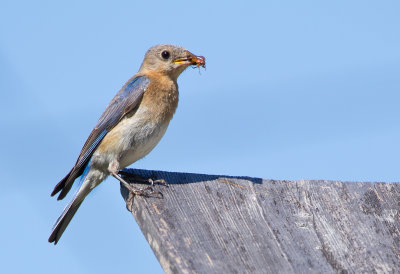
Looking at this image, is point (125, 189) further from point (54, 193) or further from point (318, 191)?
point (318, 191)

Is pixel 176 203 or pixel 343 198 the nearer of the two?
pixel 176 203

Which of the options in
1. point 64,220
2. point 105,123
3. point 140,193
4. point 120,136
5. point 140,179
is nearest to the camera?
point 140,193

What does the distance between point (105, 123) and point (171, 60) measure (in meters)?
0.94

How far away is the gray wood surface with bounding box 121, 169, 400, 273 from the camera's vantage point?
3400 mm

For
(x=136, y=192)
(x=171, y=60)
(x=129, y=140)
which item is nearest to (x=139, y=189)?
(x=136, y=192)

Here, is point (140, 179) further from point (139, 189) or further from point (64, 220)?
point (64, 220)

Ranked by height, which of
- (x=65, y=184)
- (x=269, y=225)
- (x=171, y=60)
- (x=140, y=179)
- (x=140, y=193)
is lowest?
(x=269, y=225)

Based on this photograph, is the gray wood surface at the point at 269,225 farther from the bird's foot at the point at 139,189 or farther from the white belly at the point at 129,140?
the white belly at the point at 129,140

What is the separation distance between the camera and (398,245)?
151 inches

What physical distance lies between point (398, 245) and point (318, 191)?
1.87 ft

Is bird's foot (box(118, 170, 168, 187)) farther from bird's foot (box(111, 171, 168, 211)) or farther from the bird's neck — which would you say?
the bird's neck

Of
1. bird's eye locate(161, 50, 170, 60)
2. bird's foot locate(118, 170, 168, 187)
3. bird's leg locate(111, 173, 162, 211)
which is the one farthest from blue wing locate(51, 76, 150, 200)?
bird's leg locate(111, 173, 162, 211)

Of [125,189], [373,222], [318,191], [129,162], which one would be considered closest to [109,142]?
[129,162]

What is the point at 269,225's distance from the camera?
3.75 meters
